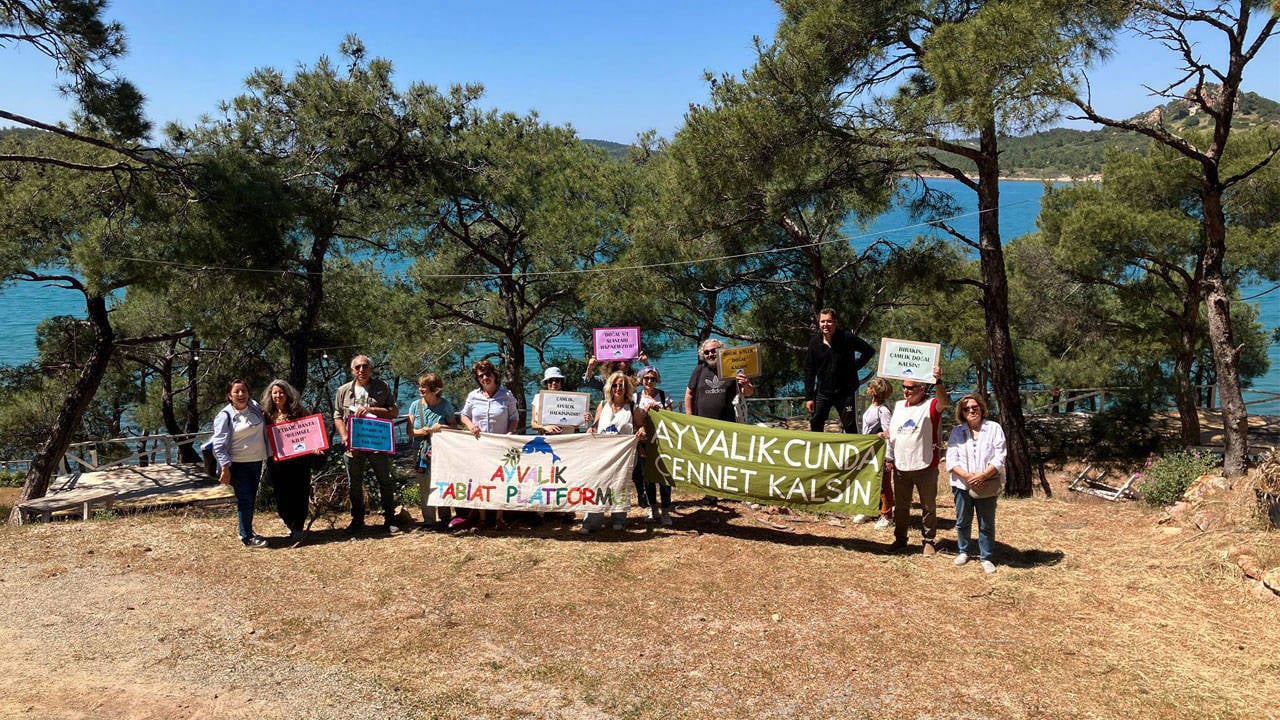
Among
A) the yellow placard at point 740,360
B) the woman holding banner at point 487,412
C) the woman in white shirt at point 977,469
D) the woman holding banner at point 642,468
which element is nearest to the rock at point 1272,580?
the woman in white shirt at point 977,469

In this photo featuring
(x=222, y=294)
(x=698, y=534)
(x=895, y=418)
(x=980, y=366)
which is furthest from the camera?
(x=980, y=366)

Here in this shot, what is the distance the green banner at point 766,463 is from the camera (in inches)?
284

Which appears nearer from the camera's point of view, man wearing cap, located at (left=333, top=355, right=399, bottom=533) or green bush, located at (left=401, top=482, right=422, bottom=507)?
man wearing cap, located at (left=333, top=355, right=399, bottom=533)

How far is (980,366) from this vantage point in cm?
2245

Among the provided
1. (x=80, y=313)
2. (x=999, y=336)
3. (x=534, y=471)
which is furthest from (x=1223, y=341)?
(x=80, y=313)

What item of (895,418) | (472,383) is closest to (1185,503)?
(895,418)

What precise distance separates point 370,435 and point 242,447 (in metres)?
1.07

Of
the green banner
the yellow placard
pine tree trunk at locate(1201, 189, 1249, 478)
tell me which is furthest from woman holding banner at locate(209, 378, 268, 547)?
pine tree trunk at locate(1201, 189, 1249, 478)

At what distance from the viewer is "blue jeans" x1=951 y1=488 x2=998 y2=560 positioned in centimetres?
662

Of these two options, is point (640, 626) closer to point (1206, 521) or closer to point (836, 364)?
point (836, 364)

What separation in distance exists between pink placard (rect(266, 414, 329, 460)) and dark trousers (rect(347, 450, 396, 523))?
14.9 inches

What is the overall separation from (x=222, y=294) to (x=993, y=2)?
448 inches

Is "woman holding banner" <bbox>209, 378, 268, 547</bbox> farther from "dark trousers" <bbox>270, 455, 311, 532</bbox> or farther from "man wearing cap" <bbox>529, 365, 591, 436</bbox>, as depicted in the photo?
"man wearing cap" <bbox>529, 365, 591, 436</bbox>

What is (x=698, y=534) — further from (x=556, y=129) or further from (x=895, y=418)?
(x=556, y=129)
